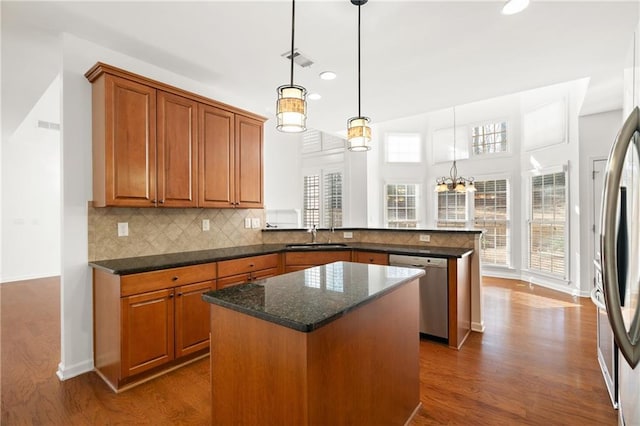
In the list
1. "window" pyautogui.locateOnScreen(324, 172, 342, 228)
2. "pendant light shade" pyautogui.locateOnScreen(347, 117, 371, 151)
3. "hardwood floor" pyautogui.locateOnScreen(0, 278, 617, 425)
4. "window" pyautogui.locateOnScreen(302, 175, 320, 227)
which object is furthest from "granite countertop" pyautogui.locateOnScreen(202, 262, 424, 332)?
"window" pyautogui.locateOnScreen(302, 175, 320, 227)

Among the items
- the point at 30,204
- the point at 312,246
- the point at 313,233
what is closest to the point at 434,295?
the point at 312,246

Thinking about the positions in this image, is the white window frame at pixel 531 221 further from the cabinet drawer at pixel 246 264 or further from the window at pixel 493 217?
the cabinet drawer at pixel 246 264

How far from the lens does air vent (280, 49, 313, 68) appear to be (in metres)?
2.86

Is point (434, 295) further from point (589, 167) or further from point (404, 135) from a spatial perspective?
point (404, 135)

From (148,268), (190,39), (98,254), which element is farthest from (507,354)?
(190,39)

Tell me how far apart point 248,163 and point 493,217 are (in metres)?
5.33

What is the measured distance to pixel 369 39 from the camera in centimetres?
270

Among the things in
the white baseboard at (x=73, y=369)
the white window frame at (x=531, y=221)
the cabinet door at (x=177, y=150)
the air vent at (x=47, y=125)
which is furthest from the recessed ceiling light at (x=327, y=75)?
the air vent at (x=47, y=125)

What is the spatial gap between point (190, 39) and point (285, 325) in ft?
8.55

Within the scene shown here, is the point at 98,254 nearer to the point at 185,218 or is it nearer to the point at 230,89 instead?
the point at 185,218

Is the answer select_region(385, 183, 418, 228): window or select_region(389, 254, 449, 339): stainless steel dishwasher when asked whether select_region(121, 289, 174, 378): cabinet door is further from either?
select_region(385, 183, 418, 228): window

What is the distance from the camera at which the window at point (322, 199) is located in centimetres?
693

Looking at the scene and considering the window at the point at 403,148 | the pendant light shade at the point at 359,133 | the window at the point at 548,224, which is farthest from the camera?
the window at the point at 403,148

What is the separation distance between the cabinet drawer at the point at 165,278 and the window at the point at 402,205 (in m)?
5.04
